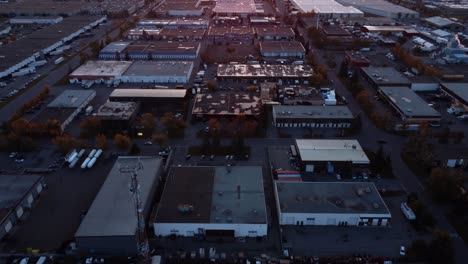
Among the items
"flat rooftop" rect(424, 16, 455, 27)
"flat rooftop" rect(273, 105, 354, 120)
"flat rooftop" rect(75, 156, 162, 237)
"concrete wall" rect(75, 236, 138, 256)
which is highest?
"flat rooftop" rect(424, 16, 455, 27)

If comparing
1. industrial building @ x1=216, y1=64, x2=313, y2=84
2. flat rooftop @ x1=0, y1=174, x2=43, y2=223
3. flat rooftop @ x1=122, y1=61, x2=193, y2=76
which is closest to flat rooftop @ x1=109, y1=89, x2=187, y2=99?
flat rooftop @ x1=122, y1=61, x2=193, y2=76

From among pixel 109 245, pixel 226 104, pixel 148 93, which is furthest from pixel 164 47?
pixel 109 245

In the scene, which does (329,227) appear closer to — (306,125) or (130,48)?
(306,125)

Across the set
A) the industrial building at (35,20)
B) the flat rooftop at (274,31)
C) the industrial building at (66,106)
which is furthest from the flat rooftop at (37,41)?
the flat rooftop at (274,31)

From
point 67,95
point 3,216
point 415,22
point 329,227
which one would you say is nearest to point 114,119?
point 67,95

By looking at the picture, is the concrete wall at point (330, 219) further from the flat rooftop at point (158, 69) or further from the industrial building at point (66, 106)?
the flat rooftop at point (158, 69)

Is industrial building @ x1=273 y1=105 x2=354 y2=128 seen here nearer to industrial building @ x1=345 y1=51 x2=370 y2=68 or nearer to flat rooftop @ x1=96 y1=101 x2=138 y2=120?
flat rooftop @ x1=96 y1=101 x2=138 y2=120

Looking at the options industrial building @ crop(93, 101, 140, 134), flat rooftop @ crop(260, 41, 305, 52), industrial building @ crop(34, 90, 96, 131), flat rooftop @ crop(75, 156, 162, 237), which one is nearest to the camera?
flat rooftop @ crop(75, 156, 162, 237)
